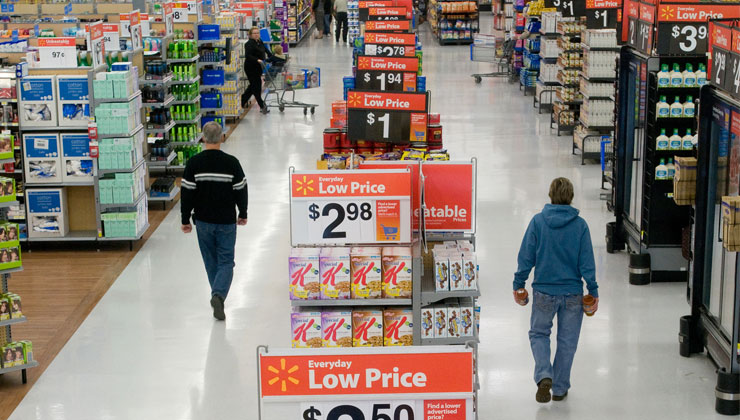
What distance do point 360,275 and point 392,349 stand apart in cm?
222

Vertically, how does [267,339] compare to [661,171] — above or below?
below

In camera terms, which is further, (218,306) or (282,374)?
(218,306)

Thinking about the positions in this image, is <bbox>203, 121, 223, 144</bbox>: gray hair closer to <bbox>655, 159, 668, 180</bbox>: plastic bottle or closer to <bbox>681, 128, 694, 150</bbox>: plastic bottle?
<bbox>655, 159, 668, 180</bbox>: plastic bottle

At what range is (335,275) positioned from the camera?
6.14 metres

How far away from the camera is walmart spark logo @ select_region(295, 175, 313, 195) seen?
245 inches

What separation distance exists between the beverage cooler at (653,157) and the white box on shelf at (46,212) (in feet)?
18.6

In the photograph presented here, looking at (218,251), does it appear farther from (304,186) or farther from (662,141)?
(662,141)

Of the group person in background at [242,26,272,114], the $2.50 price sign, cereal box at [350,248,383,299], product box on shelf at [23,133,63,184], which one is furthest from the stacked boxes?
person in background at [242,26,272,114]

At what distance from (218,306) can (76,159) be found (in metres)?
2.92

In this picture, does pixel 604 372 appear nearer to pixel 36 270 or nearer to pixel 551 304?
pixel 551 304

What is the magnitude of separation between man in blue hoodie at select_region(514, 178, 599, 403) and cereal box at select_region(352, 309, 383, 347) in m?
1.07

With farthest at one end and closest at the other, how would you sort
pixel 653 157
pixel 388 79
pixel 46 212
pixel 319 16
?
pixel 319 16 < pixel 388 79 < pixel 46 212 < pixel 653 157

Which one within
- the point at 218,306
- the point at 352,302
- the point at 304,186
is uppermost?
the point at 304,186

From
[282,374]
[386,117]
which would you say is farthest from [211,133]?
[282,374]
